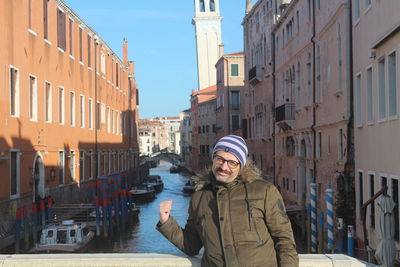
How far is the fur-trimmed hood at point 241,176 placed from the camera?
303 cm

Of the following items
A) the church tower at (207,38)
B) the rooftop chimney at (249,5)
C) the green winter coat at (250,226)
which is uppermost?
the church tower at (207,38)

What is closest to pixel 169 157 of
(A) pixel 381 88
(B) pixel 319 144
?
(B) pixel 319 144

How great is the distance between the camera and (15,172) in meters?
15.9

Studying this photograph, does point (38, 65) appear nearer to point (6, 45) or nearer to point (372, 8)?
point (6, 45)

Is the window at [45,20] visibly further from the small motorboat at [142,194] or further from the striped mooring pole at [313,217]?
the small motorboat at [142,194]

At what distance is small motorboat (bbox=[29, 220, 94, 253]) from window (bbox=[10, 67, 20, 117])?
3.26 meters

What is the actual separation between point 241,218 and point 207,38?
234 ft

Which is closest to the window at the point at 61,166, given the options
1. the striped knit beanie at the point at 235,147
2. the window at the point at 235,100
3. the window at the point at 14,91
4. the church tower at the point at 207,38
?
the window at the point at 14,91

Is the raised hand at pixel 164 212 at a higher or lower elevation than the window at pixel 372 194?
higher

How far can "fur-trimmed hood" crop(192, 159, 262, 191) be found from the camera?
3.03m

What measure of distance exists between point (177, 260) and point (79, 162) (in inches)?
811

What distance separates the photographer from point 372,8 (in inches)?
442

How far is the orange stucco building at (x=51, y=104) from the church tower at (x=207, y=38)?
39312 millimetres

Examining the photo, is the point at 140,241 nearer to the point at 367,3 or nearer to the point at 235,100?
the point at 367,3
